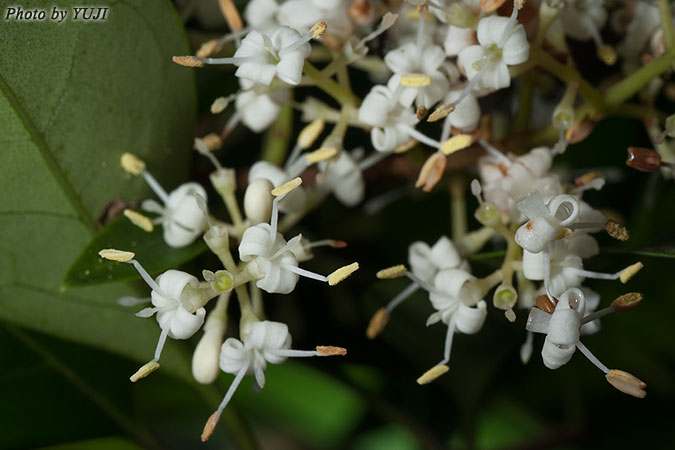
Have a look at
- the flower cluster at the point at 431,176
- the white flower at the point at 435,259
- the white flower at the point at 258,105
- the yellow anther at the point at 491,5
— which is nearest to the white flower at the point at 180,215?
the flower cluster at the point at 431,176

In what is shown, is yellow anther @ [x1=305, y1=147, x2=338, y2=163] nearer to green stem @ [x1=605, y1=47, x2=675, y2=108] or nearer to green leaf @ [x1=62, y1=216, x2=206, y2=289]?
green leaf @ [x1=62, y1=216, x2=206, y2=289]

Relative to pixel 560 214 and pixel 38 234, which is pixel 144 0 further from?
pixel 560 214

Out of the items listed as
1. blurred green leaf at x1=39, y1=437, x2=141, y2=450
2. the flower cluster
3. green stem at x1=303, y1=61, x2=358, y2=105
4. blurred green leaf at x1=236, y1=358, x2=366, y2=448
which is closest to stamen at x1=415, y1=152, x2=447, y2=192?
the flower cluster

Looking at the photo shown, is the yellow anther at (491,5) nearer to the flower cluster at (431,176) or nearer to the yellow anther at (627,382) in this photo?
the flower cluster at (431,176)

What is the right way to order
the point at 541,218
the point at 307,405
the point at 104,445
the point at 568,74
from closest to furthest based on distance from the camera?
the point at 541,218 < the point at 568,74 < the point at 104,445 < the point at 307,405

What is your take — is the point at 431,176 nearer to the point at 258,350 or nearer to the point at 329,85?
the point at 329,85

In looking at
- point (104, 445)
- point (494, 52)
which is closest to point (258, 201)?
point (494, 52)
